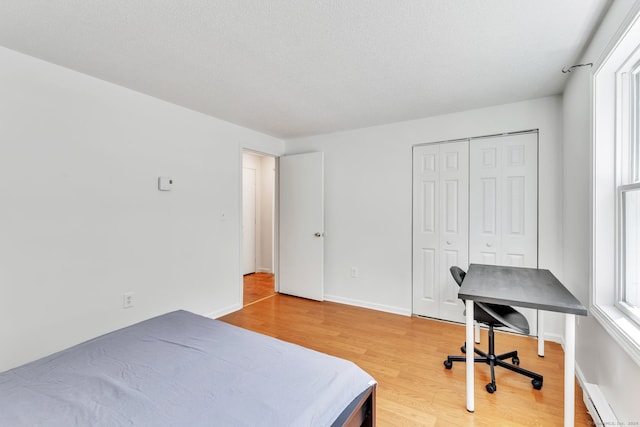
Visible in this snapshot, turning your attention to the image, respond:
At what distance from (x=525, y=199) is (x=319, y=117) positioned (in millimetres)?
2288

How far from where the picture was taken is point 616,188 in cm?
169

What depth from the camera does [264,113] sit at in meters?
3.12

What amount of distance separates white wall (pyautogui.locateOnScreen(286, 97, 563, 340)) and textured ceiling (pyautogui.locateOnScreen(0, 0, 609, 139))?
30 cm

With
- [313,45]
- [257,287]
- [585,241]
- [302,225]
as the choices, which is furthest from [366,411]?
[257,287]

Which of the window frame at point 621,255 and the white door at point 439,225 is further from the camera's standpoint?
the white door at point 439,225

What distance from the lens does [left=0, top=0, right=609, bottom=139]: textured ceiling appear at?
1.51 m

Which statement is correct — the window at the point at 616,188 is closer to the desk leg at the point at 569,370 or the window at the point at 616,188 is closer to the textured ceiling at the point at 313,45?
the desk leg at the point at 569,370

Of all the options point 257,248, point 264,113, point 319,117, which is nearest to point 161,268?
point 264,113

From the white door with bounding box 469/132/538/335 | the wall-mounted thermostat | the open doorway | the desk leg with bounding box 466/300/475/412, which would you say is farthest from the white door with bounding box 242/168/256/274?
the desk leg with bounding box 466/300/475/412

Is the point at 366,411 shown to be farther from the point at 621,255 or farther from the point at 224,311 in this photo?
the point at 224,311

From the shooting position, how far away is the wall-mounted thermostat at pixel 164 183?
2732 mm

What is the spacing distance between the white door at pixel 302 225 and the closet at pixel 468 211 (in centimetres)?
128

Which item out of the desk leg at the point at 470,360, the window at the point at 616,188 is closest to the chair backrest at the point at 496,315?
the desk leg at the point at 470,360

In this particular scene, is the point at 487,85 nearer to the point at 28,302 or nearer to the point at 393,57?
the point at 393,57
